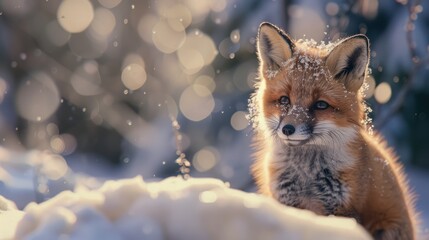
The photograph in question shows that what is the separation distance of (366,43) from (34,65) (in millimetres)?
10599

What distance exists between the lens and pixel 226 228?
1.34m

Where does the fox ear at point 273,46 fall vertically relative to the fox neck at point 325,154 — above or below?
above

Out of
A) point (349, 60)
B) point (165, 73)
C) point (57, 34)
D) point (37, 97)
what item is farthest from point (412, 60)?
point (37, 97)

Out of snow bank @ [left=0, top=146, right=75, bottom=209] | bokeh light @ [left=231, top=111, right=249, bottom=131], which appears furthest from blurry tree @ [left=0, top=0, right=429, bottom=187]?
snow bank @ [left=0, top=146, right=75, bottom=209]

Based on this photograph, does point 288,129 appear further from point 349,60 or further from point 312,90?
point 349,60

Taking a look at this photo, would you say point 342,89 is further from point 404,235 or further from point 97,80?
point 97,80

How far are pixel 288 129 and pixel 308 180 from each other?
0.98 ft


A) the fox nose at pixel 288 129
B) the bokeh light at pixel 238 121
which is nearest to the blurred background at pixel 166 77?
the bokeh light at pixel 238 121

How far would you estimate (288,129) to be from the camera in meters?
3.19

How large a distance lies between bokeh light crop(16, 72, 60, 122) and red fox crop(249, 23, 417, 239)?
9464 millimetres

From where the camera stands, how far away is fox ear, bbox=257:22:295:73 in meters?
3.41

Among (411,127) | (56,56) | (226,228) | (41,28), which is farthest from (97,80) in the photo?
(226,228)

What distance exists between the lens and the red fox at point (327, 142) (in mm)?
3109

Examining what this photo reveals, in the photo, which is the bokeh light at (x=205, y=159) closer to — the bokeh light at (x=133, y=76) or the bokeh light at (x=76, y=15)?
the bokeh light at (x=133, y=76)
